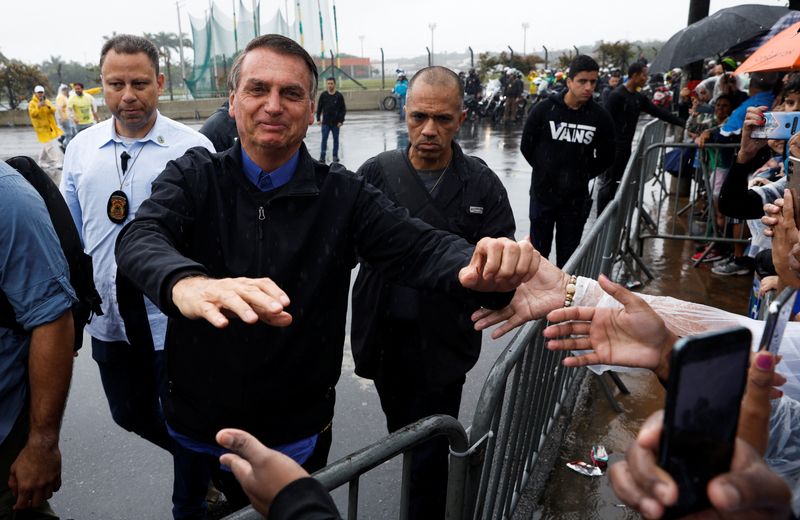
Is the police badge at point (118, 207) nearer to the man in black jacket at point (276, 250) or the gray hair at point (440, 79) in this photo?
the man in black jacket at point (276, 250)

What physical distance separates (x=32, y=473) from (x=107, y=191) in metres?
1.39

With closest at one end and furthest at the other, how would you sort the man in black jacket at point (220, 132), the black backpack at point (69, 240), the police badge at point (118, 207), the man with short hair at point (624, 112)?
the black backpack at point (69, 240), the police badge at point (118, 207), the man in black jacket at point (220, 132), the man with short hair at point (624, 112)

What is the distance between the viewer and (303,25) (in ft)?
105

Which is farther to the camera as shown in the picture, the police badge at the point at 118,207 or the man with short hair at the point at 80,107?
the man with short hair at the point at 80,107

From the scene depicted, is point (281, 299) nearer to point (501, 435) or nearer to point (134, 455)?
point (501, 435)

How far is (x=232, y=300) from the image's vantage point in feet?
4.47

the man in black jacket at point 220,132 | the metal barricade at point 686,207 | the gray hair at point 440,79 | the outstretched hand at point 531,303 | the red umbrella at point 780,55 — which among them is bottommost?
the metal barricade at point 686,207

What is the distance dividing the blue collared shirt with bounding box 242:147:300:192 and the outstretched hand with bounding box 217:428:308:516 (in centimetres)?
111

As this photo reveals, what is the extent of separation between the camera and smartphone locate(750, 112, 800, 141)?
3193 millimetres

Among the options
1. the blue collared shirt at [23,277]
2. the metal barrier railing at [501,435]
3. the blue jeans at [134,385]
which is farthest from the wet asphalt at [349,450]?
the blue collared shirt at [23,277]

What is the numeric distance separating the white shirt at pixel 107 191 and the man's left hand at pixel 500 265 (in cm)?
168

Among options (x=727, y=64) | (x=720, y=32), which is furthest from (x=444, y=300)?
(x=727, y=64)

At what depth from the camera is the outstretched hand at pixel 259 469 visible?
105cm

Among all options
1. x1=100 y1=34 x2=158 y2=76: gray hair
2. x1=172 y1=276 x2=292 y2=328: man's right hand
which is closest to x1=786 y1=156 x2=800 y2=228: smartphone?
x1=172 y1=276 x2=292 y2=328: man's right hand
